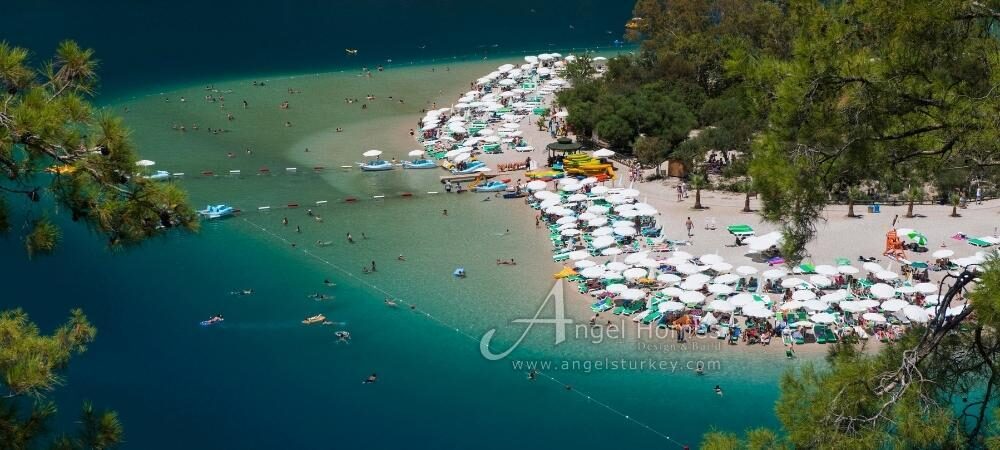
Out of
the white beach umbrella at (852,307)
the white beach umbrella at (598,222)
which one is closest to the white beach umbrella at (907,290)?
the white beach umbrella at (852,307)

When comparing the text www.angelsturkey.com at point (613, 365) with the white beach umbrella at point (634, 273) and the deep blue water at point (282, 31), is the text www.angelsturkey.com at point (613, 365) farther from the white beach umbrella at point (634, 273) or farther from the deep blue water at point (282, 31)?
the deep blue water at point (282, 31)

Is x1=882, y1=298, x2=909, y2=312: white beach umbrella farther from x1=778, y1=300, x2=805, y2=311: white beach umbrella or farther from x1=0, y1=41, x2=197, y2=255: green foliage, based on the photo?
x1=0, y1=41, x2=197, y2=255: green foliage

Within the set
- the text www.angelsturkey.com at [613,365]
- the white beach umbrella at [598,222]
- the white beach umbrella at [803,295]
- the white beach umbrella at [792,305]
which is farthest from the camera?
the white beach umbrella at [598,222]

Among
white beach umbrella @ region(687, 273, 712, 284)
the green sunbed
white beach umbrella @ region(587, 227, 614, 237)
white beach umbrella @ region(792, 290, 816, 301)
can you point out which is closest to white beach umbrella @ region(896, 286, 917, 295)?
white beach umbrella @ region(792, 290, 816, 301)

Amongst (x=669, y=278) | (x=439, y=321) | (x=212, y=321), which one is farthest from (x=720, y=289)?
(x=212, y=321)

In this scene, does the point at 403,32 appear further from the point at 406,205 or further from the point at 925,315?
the point at 925,315

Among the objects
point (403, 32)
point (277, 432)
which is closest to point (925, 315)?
point (277, 432)

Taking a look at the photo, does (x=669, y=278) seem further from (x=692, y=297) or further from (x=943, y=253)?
(x=943, y=253)
